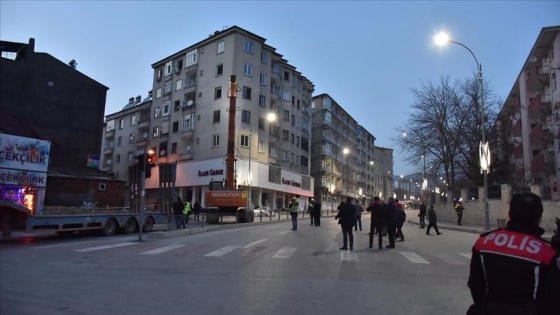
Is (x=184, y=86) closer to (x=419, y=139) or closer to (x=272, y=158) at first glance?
(x=272, y=158)

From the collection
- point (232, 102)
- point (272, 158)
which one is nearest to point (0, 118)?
point (232, 102)

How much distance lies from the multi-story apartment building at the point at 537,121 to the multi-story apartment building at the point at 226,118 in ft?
82.7

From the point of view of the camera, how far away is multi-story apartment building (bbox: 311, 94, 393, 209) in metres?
76.8

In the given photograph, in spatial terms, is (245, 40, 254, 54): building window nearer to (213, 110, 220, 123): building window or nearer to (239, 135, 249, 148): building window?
(213, 110, 220, 123): building window

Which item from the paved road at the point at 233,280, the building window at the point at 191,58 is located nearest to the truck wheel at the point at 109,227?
the paved road at the point at 233,280

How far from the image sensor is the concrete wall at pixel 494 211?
2356 centimetres

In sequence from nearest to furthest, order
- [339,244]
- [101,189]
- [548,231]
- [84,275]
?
[84,275] < [339,244] < [548,231] < [101,189]

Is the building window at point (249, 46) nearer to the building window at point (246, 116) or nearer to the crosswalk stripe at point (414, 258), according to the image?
the building window at point (246, 116)

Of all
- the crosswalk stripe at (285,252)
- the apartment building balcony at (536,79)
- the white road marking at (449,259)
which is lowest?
the crosswalk stripe at (285,252)

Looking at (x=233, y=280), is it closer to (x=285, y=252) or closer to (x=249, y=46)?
(x=285, y=252)

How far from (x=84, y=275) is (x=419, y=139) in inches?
1438

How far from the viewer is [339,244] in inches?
627

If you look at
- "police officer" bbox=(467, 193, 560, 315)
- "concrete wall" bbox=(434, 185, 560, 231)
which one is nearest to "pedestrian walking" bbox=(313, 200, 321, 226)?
"concrete wall" bbox=(434, 185, 560, 231)

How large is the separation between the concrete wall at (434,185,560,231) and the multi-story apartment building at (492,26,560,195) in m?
3.55
